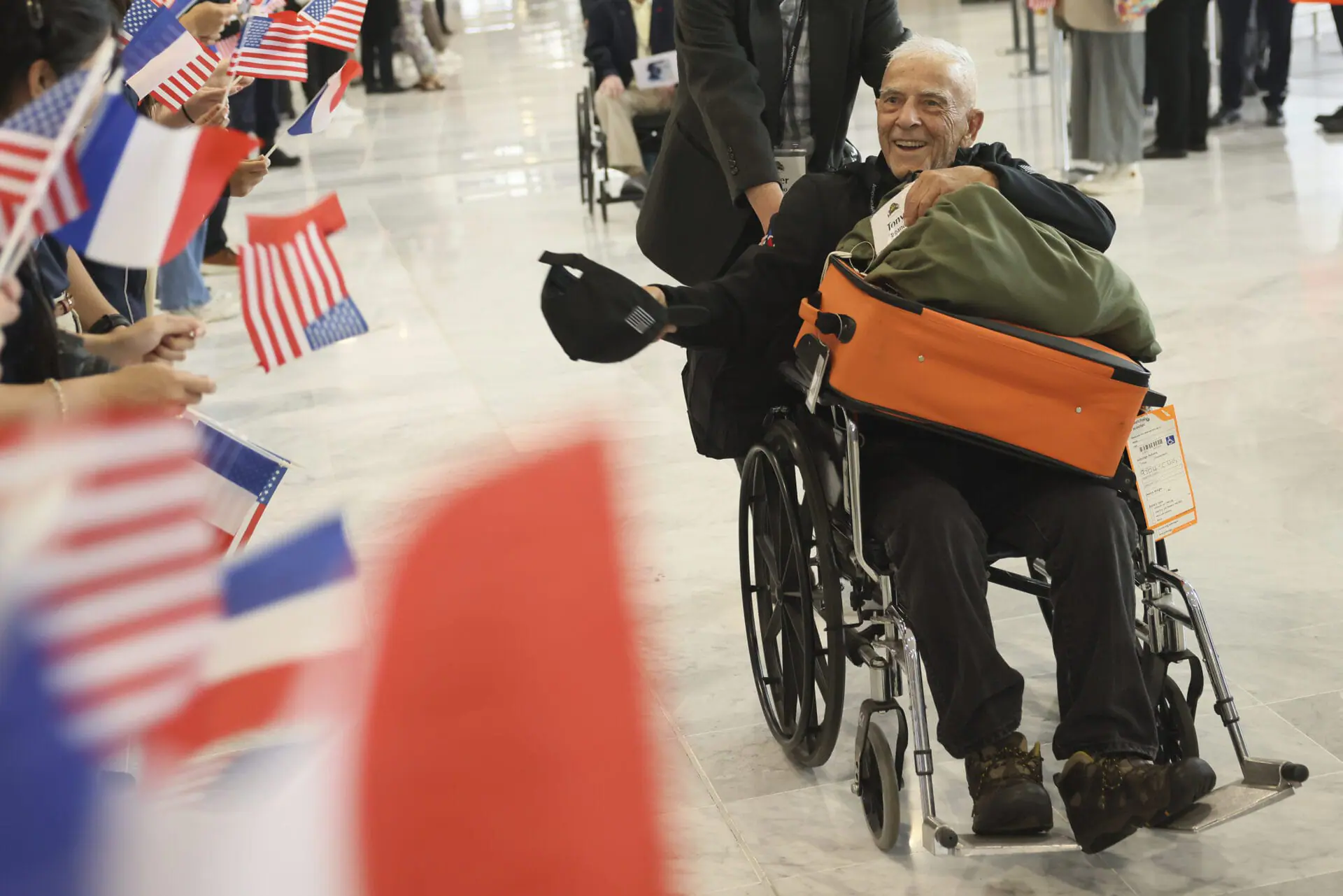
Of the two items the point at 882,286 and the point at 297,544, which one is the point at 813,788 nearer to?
the point at 882,286

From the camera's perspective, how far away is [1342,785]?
2363mm

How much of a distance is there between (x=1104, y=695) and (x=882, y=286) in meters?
0.67

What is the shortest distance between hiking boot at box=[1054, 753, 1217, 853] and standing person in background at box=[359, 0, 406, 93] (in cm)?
1153

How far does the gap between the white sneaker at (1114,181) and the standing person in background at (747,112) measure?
4.17 metres

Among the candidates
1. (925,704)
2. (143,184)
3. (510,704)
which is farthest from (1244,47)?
(510,704)

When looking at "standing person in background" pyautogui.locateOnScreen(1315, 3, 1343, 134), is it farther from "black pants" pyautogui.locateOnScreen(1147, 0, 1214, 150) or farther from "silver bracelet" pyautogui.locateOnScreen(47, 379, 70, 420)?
"silver bracelet" pyautogui.locateOnScreen(47, 379, 70, 420)

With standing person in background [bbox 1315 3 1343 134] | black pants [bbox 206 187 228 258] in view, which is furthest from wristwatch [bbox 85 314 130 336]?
standing person in background [bbox 1315 3 1343 134]

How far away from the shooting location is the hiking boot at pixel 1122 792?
200 cm

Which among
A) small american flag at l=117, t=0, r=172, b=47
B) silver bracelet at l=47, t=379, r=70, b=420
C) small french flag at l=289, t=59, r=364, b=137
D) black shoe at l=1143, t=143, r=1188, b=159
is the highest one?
small american flag at l=117, t=0, r=172, b=47

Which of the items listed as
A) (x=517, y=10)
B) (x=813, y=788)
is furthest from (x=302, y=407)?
(x=517, y=10)

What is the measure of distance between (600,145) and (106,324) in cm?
533

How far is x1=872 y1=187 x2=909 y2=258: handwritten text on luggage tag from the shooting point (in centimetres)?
229

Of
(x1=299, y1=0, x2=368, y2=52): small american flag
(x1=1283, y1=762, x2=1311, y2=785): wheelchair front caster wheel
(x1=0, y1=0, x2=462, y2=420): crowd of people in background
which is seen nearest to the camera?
(x1=0, y1=0, x2=462, y2=420): crowd of people in background

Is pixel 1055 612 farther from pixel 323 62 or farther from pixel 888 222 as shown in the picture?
pixel 323 62
